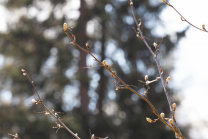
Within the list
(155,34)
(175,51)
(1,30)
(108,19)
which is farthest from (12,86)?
(175,51)

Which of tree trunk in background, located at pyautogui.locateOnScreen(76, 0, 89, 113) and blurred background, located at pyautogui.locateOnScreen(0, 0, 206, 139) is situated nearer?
blurred background, located at pyautogui.locateOnScreen(0, 0, 206, 139)

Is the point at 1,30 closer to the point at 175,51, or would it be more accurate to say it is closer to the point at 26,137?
the point at 26,137

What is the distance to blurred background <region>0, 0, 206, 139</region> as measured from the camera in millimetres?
4566

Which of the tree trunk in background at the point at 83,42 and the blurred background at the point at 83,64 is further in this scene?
the tree trunk in background at the point at 83,42

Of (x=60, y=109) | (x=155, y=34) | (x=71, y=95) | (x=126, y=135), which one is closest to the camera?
(x=60, y=109)

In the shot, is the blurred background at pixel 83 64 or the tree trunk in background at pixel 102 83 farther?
the tree trunk in background at pixel 102 83

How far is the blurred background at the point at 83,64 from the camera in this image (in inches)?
180

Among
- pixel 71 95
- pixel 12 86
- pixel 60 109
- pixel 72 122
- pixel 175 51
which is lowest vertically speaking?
pixel 72 122

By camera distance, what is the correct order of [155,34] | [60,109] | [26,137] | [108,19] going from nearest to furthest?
[26,137], [60,109], [108,19], [155,34]

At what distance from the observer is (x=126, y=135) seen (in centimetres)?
486

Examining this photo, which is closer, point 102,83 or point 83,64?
point 102,83

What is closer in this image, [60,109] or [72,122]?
[72,122]

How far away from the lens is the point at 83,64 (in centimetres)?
593

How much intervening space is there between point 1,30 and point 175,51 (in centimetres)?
502
